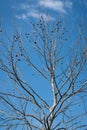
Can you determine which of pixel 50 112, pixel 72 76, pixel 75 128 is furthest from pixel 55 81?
pixel 75 128

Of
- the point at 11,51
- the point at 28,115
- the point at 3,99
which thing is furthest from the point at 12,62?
the point at 28,115

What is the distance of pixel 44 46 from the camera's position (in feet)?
22.5

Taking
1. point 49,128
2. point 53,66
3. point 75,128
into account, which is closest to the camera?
point 49,128

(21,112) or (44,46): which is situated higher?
(44,46)

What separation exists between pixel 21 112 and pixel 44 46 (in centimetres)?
197

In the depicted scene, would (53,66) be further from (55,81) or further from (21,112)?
(21,112)

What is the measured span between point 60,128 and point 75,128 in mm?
404

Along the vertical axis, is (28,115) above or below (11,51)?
below

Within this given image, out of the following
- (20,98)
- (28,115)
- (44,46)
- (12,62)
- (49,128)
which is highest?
(44,46)

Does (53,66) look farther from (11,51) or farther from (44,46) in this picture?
(11,51)

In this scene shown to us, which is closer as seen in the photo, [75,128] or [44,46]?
[75,128]

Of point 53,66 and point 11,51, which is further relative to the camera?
point 53,66

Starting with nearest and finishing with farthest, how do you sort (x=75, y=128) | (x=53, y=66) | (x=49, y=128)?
(x=49, y=128)
(x=75, y=128)
(x=53, y=66)

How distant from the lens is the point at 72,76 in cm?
Result: 629
